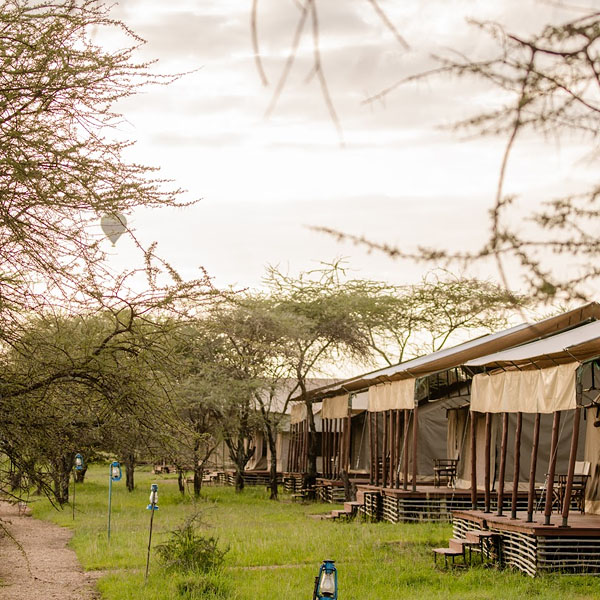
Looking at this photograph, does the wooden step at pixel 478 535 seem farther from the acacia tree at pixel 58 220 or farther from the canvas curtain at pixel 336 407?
the canvas curtain at pixel 336 407

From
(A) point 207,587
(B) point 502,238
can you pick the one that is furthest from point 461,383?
(B) point 502,238

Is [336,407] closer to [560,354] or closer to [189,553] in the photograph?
[189,553]

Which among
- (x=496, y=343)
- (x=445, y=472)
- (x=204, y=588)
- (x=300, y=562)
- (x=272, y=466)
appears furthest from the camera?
(x=272, y=466)

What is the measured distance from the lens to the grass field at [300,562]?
33.7ft

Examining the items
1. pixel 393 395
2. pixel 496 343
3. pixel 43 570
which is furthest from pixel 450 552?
pixel 496 343

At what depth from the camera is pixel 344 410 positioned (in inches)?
942

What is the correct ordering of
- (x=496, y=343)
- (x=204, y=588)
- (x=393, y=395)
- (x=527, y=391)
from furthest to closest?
(x=393, y=395), (x=496, y=343), (x=527, y=391), (x=204, y=588)

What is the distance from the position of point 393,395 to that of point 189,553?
706 cm

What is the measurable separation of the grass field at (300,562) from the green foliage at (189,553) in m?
A: 0.20

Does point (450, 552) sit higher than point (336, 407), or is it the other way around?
point (336, 407)

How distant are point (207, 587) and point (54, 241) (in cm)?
465

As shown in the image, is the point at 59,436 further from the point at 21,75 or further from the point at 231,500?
the point at 231,500

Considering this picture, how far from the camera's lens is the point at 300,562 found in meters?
12.9

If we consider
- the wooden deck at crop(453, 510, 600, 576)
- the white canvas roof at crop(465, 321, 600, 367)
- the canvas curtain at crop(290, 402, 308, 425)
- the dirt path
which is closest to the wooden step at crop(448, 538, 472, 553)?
the wooden deck at crop(453, 510, 600, 576)
